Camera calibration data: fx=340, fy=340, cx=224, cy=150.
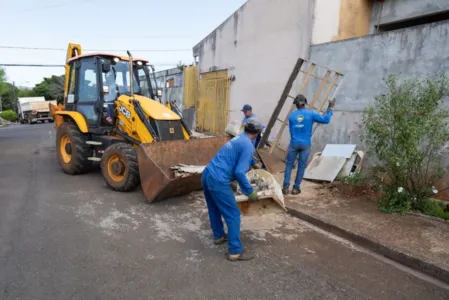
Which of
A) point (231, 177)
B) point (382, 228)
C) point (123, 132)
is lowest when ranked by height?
point (382, 228)

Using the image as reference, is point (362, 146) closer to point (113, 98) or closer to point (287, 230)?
point (287, 230)

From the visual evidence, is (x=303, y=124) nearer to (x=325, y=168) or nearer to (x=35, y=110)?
(x=325, y=168)

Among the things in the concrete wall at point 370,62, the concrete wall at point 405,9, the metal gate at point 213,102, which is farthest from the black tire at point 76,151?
the concrete wall at point 405,9

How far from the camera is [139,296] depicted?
3072 mm

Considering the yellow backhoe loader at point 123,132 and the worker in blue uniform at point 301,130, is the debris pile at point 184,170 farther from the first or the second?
the worker in blue uniform at point 301,130

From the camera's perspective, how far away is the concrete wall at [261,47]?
8.81 meters

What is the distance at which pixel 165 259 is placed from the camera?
3791mm

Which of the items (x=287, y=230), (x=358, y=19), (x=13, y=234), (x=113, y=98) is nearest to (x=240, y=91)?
(x=358, y=19)

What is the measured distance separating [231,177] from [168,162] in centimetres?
238

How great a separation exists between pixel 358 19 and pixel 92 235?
836 centimetres

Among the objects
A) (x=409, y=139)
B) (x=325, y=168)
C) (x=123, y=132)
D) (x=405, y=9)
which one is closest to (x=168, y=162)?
(x=123, y=132)

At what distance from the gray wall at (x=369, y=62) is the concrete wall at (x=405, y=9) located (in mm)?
2639

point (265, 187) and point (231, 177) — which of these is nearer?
point (231, 177)

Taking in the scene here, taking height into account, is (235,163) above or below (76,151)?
above
